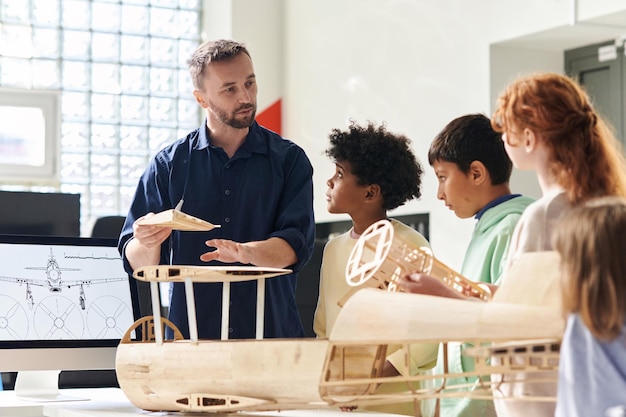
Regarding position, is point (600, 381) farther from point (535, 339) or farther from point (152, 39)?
point (152, 39)

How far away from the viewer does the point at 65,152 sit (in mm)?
6457

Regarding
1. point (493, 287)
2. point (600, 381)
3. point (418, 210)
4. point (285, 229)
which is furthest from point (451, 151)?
point (418, 210)

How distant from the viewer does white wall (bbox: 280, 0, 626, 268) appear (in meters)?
4.83

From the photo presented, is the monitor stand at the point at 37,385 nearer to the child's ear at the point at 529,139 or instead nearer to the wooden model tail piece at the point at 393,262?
the wooden model tail piece at the point at 393,262

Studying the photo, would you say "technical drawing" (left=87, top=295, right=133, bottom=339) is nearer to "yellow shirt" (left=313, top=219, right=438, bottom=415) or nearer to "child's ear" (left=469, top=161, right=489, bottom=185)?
"yellow shirt" (left=313, top=219, right=438, bottom=415)

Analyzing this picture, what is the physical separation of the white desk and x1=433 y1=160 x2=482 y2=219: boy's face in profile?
455mm

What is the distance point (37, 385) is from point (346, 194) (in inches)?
32.3

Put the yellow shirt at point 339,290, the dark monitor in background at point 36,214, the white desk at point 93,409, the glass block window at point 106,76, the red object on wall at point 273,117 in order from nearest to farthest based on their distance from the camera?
the white desk at point 93,409 < the yellow shirt at point 339,290 < the dark monitor in background at point 36,214 < the glass block window at point 106,76 < the red object on wall at point 273,117

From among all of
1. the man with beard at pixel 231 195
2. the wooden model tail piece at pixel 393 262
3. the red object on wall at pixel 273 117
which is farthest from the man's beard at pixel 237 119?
the red object on wall at pixel 273 117

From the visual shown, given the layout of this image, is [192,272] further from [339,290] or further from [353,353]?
[339,290]

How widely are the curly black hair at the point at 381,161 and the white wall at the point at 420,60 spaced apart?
205cm

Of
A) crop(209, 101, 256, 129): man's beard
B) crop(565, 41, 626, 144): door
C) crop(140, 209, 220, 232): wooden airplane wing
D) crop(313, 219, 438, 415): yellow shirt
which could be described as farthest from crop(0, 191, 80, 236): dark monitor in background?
crop(565, 41, 626, 144): door

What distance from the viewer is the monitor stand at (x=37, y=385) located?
2.40 metres

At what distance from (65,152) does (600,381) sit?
18.0ft
